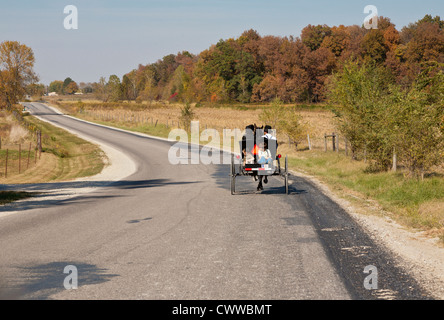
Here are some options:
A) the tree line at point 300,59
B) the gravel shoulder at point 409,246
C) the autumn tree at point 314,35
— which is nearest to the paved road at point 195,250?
the gravel shoulder at point 409,246

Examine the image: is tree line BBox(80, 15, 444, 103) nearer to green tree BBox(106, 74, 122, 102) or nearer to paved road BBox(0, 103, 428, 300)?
green tree BBox(106, 74, 122, 102)

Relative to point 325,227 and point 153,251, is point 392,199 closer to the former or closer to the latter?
point 325,227

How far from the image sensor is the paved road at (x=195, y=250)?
5.58 meters

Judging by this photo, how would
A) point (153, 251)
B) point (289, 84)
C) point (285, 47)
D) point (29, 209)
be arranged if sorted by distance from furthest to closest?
point (285, 47) < point (289, 84) < point (29, 209) < point (153, 251)

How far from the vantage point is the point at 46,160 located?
31.4 m

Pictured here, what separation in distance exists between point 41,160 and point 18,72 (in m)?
50.4

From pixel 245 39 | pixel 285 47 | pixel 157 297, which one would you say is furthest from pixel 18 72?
pixel 157 297

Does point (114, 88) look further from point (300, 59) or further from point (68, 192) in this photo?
point (68, 192)

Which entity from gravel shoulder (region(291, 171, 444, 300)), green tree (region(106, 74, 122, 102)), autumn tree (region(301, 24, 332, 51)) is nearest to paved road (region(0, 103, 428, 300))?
gravel shoulder (region(291, 171, 444, 300))

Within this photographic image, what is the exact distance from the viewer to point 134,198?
45.7 ft

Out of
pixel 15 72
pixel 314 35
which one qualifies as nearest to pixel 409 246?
pixel 15 72

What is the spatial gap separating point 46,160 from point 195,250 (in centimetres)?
2703

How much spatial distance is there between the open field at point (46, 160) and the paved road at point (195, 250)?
42.3 ft

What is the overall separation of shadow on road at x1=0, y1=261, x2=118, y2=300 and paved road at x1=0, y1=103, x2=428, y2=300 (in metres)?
0.01
